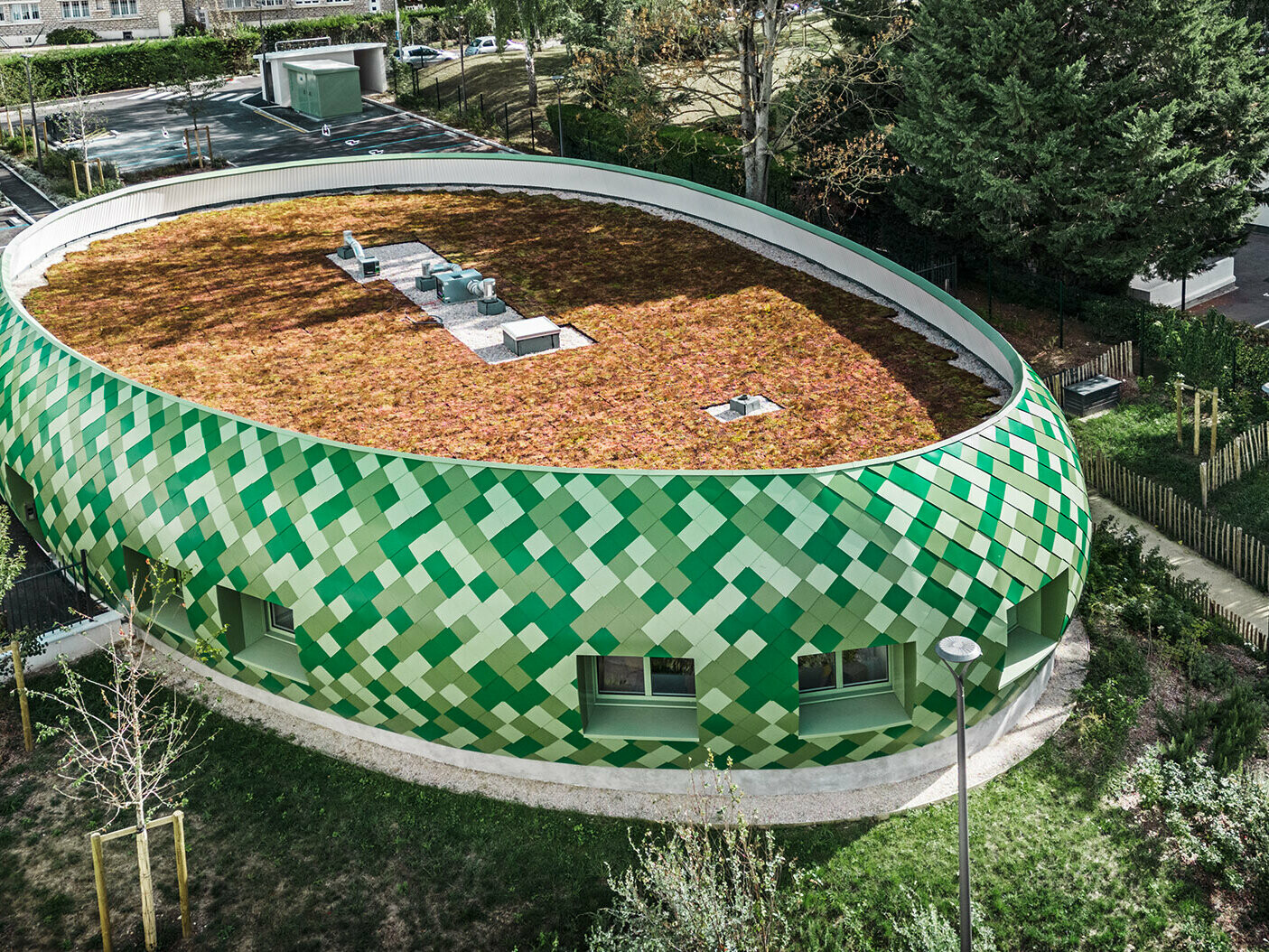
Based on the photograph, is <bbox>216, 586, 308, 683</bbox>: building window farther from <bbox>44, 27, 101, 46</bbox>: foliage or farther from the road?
<bbox>44, 27, 101, 46</bbox>: foliage

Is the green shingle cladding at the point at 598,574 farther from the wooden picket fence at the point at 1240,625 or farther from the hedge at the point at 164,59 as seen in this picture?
the hedge at the point at 164,59

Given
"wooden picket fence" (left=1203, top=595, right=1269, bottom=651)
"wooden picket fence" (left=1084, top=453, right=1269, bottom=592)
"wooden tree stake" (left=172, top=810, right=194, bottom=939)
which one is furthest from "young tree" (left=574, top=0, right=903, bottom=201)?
"wooden tree stake" (left=172, top=810, right=194, bottom=939)

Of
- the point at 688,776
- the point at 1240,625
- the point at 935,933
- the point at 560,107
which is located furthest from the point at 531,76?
the point at 935,933

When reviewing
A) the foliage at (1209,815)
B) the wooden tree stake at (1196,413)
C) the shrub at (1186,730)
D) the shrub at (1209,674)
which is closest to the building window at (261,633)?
the foliage at (1209,815)

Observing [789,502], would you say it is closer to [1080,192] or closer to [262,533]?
[262,533]

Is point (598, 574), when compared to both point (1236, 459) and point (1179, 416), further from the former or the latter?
point (1179, 416)
